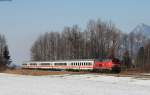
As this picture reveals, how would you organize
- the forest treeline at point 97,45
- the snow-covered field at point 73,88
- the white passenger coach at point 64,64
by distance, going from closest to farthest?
the snow-covered field at point 73,88 < the white passenger coach at point 64,64 < the forest treeline at point 97,45

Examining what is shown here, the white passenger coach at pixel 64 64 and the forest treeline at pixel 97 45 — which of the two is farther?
the forest treeline at pixel 97 45

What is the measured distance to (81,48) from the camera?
372ft

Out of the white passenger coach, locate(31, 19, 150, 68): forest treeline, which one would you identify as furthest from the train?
locate(31, 19, 150, 68): forest treeline

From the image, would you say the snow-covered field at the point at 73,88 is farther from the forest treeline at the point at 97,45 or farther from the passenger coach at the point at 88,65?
the forest treeline at the point at 97,45

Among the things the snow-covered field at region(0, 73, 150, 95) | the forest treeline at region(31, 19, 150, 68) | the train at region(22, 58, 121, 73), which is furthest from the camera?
the forest treeline at region(31, 19, 150, 68)

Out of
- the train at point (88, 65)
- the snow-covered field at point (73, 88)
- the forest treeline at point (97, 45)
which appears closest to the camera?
the snow-covered field at point (73, 88)

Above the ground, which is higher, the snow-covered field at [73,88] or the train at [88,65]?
the train at [88,65]

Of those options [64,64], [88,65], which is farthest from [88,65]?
[64,64]

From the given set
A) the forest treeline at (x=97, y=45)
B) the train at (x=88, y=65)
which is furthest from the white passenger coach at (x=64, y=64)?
the forest treeline at (x=97, y=45)

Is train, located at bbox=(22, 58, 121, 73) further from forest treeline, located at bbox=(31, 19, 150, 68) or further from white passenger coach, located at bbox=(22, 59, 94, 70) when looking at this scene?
forest treeline, located at bbox=(31, 19, 150, 68)

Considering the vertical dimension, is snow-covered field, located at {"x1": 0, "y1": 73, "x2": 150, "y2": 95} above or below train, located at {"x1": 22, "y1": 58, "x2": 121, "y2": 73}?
below

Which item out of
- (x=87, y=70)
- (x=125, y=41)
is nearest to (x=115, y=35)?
(x=125, y=41)

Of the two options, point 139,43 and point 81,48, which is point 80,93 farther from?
point 139,43

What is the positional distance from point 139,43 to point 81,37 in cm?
2859
